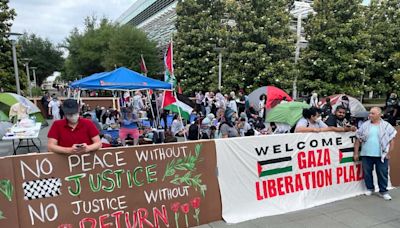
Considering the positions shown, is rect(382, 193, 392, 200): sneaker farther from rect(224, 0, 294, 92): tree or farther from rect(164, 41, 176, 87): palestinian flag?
rect(224, 0, 294, 92): tree

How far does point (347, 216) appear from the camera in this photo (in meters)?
4.57

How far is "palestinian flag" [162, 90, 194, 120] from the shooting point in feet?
31.1

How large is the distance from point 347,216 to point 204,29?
1967 centimetres

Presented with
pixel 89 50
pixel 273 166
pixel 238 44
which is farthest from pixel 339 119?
pixel 89 50

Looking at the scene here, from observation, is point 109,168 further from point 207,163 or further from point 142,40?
point 142,40

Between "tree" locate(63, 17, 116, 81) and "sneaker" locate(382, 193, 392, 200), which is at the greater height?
"tree" locate(63, 17, 116, 81)

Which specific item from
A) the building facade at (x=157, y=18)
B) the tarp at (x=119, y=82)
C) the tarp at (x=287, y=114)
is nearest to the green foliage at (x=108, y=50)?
the building facade at (x=157, y=18)

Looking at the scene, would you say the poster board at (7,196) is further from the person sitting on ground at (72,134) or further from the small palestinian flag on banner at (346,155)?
the small palestinian flag on banner at (346,155)

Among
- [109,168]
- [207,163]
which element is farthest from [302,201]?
[109,168]

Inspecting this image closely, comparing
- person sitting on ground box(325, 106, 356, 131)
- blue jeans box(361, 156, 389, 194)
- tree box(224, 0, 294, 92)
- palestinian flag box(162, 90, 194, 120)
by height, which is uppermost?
tree box(224, 0, 294, 92)

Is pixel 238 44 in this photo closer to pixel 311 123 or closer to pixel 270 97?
pixel 270 97

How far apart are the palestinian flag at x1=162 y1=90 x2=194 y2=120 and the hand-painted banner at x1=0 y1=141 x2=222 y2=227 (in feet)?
17.0

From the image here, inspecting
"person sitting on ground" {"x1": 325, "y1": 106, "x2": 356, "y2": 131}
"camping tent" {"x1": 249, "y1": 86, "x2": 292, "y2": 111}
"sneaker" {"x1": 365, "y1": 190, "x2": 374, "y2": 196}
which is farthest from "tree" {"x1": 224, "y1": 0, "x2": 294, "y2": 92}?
"sneaker" {"x1": 365, "y1": 190, "x2": 374, "y2": 196}

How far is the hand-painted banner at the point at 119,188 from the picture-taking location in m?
3.39
